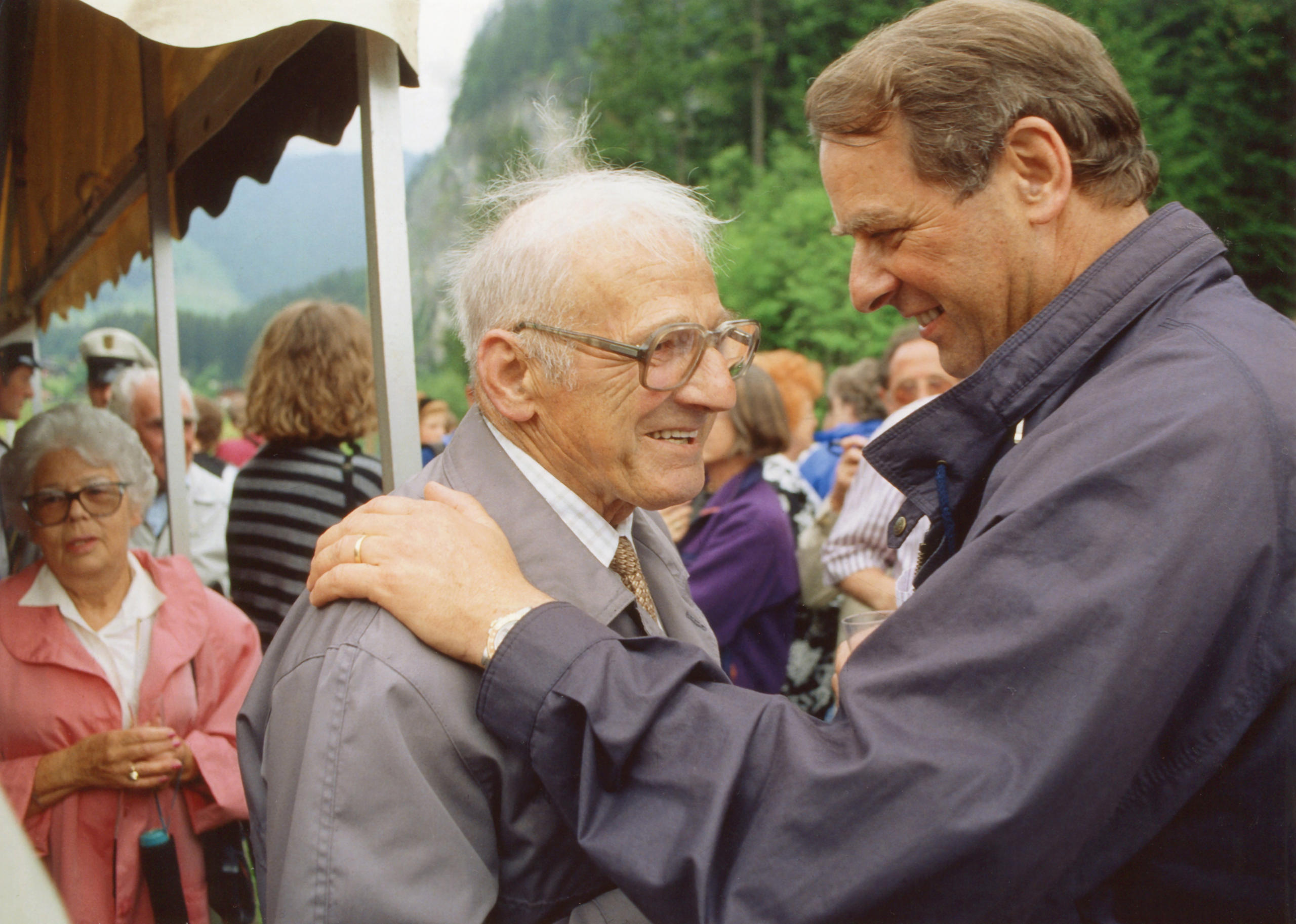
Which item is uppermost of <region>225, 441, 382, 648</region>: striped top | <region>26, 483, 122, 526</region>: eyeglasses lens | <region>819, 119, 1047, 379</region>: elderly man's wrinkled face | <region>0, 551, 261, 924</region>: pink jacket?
<region>819, 119, 1047, 379</region>: elderly man's wrinkled face

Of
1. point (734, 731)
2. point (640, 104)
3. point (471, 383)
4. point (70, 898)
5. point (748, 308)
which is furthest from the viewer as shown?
point (640, 104)

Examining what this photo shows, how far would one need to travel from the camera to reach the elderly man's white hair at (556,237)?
1776 millimetres

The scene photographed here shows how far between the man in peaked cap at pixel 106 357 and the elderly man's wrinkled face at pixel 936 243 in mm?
4204

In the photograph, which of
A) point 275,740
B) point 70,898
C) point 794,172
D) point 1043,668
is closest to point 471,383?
point 275,740

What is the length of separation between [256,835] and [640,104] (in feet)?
138

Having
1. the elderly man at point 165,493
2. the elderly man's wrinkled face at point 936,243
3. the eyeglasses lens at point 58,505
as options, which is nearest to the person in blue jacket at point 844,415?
the elderly man at point 165,493

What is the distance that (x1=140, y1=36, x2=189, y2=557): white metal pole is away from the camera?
3.94m

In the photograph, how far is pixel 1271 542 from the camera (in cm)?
121

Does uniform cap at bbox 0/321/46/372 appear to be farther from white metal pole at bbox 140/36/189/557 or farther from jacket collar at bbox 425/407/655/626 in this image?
jacket collar at bbox 425/407/655/626

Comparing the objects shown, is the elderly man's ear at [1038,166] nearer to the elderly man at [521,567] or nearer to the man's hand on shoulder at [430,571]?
the elderly man at [521,567]

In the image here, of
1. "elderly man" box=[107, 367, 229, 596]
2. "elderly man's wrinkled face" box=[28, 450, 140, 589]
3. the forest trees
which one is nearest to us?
"elderly man's wrinkled face" box=[28, 450, 140, 589]

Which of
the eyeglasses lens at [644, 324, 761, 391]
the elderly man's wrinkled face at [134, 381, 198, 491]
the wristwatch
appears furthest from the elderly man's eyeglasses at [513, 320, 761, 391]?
the elderly man's wrinkled face at [134, 381, 198, 491]

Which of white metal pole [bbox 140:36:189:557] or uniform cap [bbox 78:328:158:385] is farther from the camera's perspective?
uniform cap [bbox 78:328:158:385]

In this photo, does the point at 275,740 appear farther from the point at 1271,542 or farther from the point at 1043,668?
the point at 1271,542
